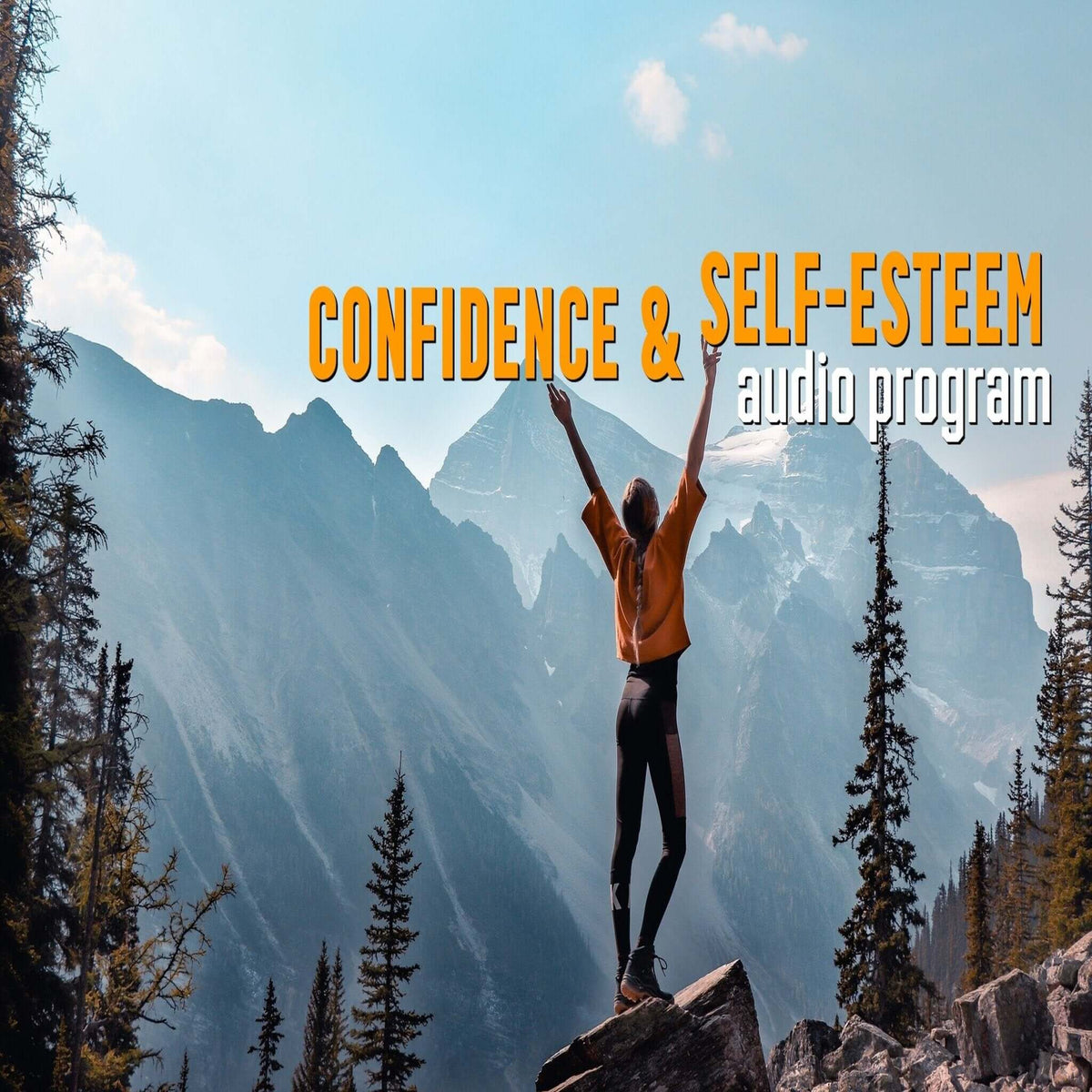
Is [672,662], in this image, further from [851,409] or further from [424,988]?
[424,988]

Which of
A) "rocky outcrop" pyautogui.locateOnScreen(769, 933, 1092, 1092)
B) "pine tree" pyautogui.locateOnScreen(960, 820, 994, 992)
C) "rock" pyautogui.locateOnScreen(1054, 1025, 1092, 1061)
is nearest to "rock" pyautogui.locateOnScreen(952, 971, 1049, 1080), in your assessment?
"rocky outcrop" pyautogui.locateOnScreen(769, 933, 1092, 1092)

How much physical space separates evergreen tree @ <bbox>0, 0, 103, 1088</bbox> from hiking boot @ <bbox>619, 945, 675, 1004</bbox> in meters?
10.8

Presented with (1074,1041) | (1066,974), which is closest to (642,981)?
(1074,1041)

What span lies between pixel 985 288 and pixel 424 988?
16977cm

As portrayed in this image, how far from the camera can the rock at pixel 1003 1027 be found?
14180 mm

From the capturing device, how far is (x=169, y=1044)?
13750 centimetres

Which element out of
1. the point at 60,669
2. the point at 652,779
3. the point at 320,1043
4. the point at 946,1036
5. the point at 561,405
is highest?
→ the point at 60,669

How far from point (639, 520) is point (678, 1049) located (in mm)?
3722

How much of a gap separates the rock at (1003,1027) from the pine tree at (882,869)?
514 inches

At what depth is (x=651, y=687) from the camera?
7.51 meters

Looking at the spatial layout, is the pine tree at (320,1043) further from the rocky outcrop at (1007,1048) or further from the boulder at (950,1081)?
the boulder at (950,1081)

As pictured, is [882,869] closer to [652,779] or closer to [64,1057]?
[64,1057]

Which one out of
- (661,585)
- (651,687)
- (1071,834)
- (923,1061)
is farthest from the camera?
(1071,834)

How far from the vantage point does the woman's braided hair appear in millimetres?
7695
